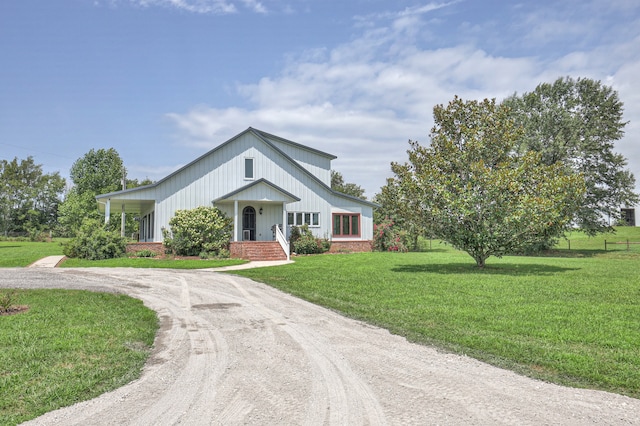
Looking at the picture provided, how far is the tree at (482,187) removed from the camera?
50.9ft

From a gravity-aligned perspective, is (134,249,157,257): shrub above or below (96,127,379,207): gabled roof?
below

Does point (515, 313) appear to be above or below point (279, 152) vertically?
below

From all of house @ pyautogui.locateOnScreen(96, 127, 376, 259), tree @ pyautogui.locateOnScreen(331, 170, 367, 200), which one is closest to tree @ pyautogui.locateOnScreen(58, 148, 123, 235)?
tree @ pyautogui.locateOnScreen(331, 170, 367, 200)

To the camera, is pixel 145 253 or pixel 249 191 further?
pixel 249 191

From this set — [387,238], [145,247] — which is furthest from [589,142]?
[145,247]

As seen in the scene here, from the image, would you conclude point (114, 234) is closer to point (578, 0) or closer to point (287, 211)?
point (287, 211)

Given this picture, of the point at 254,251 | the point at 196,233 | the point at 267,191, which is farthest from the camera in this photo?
the point at 267,191

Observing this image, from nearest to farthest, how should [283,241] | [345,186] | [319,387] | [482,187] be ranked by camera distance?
[319,387], [482,187], [283,241], [345,186]

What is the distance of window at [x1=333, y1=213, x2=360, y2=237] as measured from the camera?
29469 millimetres

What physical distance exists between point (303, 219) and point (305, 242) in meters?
2.79

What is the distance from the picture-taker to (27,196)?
61062 mm

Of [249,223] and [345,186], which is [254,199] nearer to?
[249,223]

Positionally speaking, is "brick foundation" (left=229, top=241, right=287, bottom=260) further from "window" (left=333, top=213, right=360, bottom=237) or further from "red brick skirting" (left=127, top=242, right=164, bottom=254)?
"window" (left=333, top=213, right=360, bottom=237)

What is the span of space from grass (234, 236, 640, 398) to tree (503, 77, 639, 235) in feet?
69.5
